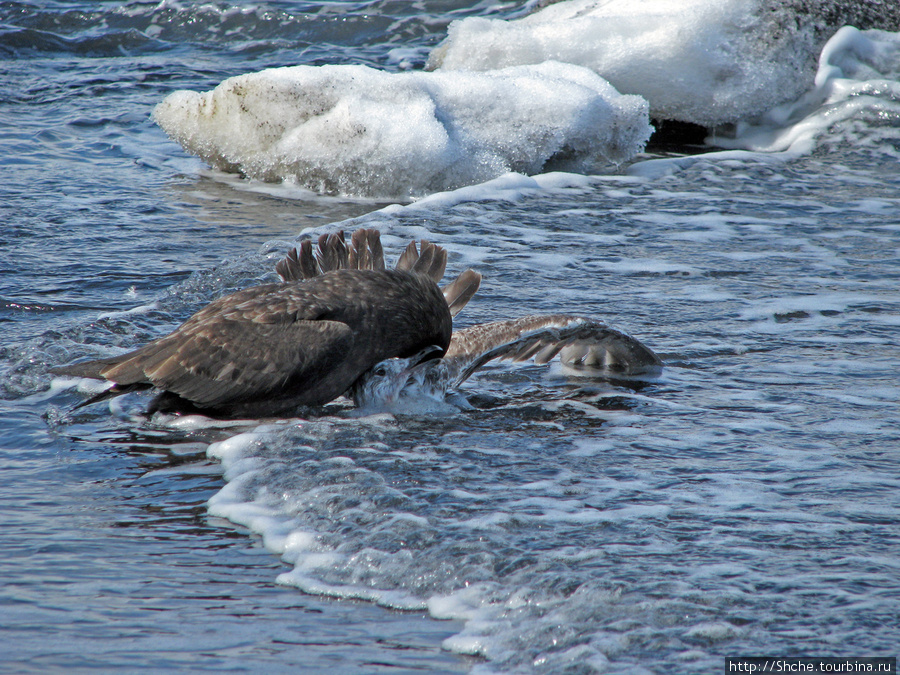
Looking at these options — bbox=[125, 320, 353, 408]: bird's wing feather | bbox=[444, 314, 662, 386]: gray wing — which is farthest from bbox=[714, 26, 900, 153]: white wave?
bbox=[125, 320, 353, 408]: bird's wing feather

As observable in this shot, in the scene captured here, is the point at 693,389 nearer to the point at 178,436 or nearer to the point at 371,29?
the point at 178,436

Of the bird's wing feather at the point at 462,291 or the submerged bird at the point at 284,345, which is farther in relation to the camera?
the bird's wing feather at the point at 462,291

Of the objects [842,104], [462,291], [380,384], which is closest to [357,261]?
[462,291]

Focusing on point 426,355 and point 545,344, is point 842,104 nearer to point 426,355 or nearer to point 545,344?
point 545,344

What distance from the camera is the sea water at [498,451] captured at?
2.86m

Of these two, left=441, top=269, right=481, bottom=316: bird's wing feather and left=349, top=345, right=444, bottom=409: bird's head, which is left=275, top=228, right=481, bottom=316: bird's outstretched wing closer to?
left=441, top=269, right=481, bottom=316: bird's wing feather

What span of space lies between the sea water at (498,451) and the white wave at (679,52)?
101 centimetres

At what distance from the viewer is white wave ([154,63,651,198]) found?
8297 mm

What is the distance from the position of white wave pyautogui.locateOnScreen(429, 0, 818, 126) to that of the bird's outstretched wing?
5542 mm

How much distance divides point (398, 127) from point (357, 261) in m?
3.56

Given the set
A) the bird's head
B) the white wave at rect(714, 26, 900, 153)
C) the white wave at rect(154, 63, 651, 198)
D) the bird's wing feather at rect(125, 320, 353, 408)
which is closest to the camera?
the bird's wing feather at rect(125, 320, 353, 408)

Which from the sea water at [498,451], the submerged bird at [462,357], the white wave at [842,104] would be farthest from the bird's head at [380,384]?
the white wave at [842,104]

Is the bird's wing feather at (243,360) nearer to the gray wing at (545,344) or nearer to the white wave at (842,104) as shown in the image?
the gray wing at (545,344)

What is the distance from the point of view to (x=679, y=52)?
32.5 feet
